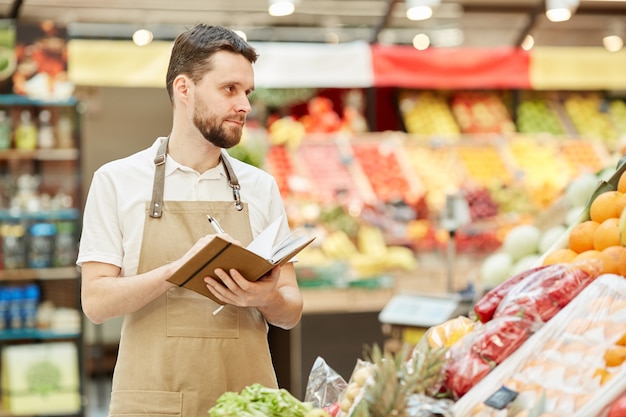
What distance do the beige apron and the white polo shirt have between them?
28 millimetres

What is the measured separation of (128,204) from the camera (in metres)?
2.48

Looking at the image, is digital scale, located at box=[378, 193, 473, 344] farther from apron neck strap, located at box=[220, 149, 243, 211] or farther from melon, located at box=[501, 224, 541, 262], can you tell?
apron neck strap, located at box=[220, 149, 243, 211]

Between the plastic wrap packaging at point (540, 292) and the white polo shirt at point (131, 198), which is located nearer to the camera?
the plastic wrap packaging at point (540, 292)

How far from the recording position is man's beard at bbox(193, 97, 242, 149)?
245cm

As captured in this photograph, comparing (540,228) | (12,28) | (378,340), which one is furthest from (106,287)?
(12,28)

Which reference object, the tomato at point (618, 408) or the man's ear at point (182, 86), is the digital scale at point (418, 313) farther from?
the tomato at point (618, 408)

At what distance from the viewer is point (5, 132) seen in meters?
6.45

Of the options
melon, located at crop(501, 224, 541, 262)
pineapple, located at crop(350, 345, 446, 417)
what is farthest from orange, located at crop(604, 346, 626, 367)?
melon, located at crop(501, 224, 541, 262)

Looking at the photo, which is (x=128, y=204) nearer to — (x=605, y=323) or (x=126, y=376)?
(x=126, y=376)

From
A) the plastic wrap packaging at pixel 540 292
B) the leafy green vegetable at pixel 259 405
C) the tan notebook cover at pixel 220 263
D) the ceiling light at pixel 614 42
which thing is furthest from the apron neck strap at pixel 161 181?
the ceiling light at pixel 614 42

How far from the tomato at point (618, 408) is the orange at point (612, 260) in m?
0.50

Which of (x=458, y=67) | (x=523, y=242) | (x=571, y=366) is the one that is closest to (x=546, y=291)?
(x=571, y=366)

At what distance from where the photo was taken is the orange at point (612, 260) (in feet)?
7.38

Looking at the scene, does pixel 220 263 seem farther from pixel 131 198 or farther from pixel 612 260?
pixel 612 260
